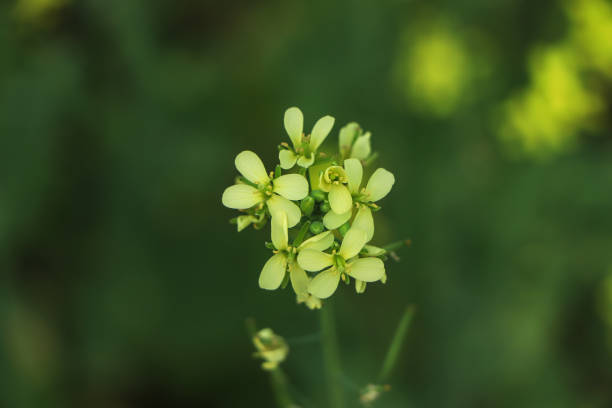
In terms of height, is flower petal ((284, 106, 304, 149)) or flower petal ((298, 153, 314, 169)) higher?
flower petal ((284, 106, 304, 149))

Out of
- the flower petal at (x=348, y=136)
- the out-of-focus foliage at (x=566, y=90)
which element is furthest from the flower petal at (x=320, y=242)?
the out-of-focus foliage at (x=566, y=90)

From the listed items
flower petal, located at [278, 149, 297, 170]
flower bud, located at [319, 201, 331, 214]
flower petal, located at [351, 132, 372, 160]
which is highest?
flower petal, located at [351, 132, 372, 160]

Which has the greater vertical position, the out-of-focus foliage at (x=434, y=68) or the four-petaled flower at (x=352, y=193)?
the out-of-focus foliage at (x=434, y=68)

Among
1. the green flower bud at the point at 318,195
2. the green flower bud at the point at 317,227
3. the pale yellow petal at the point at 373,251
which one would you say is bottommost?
the pale yellow petal at the point at 373,251

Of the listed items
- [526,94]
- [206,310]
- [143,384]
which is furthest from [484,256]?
[143,384]

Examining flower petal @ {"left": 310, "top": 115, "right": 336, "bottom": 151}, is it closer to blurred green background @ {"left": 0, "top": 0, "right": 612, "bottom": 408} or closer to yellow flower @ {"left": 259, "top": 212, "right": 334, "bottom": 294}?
yellow flower @ {"left": 259, "top": 212, "right": 334, "bottom": 294}

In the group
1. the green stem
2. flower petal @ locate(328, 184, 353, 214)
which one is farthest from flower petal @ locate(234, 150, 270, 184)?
the green stem

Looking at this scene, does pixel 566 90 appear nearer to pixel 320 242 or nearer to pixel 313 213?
pixel 313 213

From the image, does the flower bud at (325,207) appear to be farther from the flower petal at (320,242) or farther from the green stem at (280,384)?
the green stem at (280,384)
